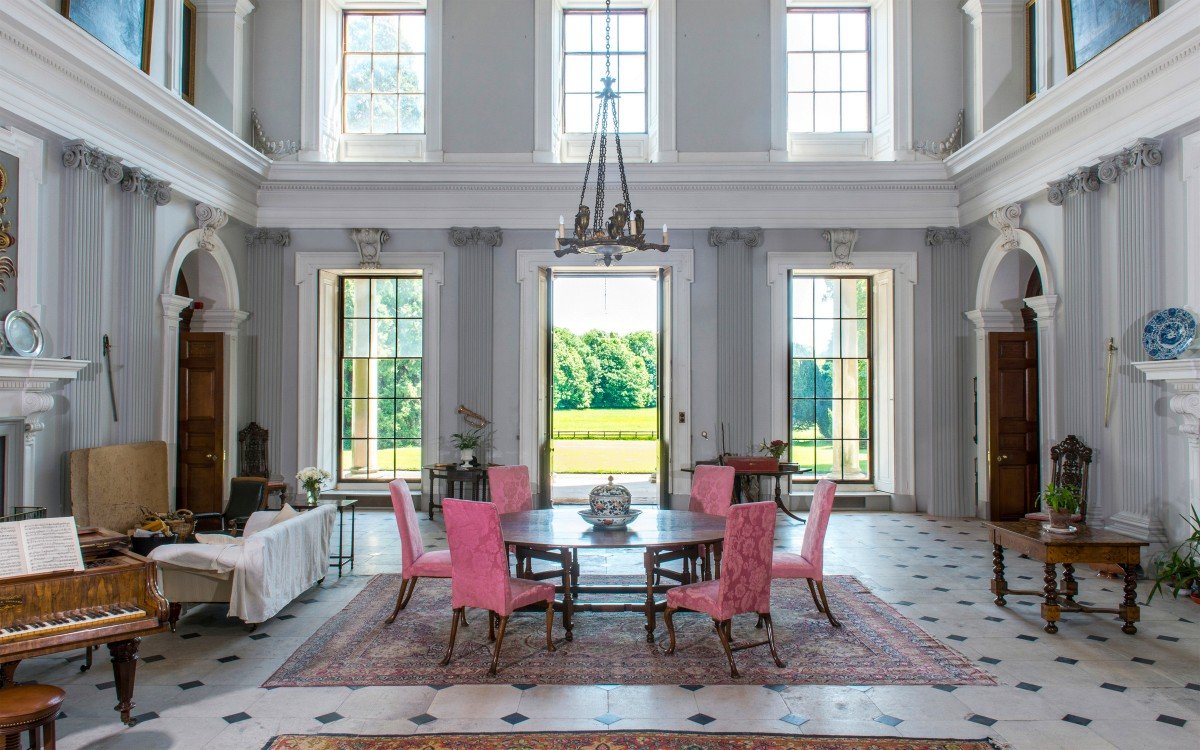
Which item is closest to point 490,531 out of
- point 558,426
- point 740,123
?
point 740,123

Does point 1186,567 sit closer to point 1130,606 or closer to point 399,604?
point 1130,606

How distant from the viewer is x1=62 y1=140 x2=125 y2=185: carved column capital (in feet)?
20.4

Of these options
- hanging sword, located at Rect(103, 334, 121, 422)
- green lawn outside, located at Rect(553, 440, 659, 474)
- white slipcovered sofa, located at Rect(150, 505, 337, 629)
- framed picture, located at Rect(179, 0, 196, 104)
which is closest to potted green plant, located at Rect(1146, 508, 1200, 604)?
white slipcovered sofa, located at Rect(150, 505, 337, 629)

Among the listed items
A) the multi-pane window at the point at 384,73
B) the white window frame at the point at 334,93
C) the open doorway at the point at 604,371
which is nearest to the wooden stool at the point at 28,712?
the white window frame at the point at 334,93

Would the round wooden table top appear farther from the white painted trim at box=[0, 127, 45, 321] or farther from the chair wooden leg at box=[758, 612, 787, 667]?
the white painted trim at box=[0, 127, 45, 321]

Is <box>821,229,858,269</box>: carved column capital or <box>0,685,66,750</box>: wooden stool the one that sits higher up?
<box>821,229,858,269</box>: carved column capital

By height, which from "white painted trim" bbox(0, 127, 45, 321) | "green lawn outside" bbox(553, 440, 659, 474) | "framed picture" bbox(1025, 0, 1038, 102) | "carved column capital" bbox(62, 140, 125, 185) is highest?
"framed picture" bbox(1025, 0, 1038, 102)

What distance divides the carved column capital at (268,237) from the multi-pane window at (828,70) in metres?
6.66

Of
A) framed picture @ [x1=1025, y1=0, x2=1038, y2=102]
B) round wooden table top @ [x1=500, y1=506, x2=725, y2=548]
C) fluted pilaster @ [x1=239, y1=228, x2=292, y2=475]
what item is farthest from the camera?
fluted pilaster @ [x1=239, y1=228, x2=292, y2=475]

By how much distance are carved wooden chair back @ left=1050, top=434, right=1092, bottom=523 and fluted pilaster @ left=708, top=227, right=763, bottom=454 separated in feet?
11.1

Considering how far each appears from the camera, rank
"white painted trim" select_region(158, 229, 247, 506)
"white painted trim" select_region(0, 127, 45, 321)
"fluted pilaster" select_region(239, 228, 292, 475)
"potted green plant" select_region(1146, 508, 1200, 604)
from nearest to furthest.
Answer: "potted green plant" select_region(1146, 508, 1200, 604) → "white painted trim" select_region(0, 127, 45, 321) → "white painted trim" select_region(158, 229, 247, 506) → "fluted pilaster" select_region(239, 228, 292, 475)

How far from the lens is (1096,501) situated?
7.02 metres

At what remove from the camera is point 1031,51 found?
9016 mm

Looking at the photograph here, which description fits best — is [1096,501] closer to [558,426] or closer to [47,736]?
[47,736]
